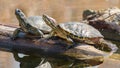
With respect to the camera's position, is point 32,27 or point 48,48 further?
point 32,27

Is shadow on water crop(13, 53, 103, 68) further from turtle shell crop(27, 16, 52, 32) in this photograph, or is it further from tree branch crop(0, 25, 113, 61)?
turtle shell crop(27, 16, 52, 32)

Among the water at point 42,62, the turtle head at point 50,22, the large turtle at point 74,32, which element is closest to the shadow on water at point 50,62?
the water at point 42,62

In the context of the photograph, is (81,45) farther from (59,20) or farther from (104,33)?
(59,20)

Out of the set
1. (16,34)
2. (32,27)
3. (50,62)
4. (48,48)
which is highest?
(32,27)

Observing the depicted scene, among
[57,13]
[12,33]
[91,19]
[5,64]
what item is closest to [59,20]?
[57,13]

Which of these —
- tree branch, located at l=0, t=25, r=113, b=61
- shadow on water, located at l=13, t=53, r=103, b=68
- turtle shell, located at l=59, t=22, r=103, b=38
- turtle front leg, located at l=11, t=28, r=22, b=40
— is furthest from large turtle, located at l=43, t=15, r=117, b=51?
turtle front leg, located at l=11, t=28, r=22, b=40

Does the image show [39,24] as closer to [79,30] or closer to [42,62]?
[79,30]

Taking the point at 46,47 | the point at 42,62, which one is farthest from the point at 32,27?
the point at 42,62
